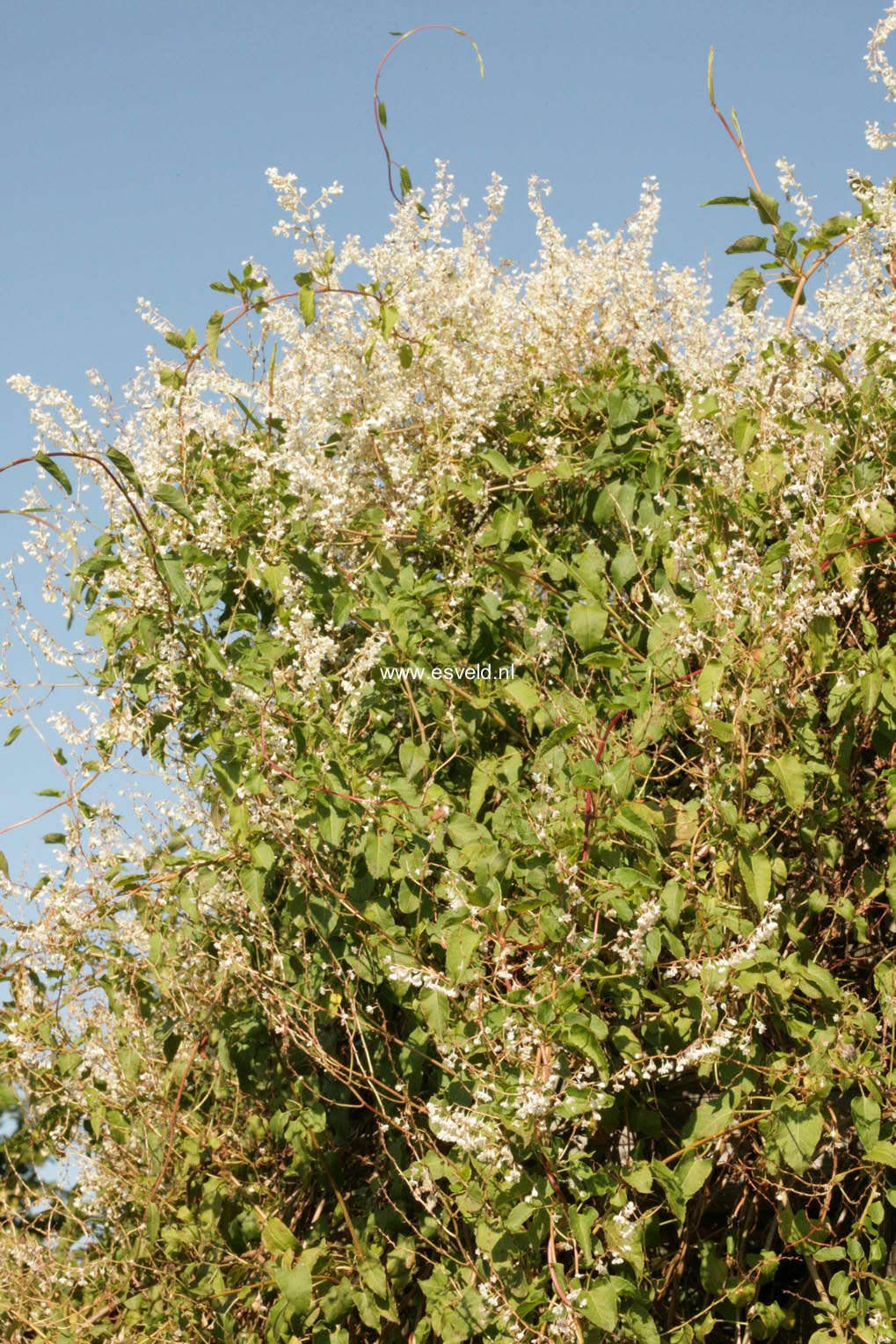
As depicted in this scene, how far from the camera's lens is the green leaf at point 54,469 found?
7.71 ft

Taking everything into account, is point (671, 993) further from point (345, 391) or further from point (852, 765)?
point (345, 391)

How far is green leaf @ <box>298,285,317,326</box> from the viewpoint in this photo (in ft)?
8.85

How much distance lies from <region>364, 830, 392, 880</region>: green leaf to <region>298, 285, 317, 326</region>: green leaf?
116 cm

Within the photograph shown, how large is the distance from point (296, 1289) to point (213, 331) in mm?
2065

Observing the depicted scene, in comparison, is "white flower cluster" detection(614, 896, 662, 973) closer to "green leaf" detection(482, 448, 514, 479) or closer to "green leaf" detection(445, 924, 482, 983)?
"green leaf" detection(445, 924, 482, 983)

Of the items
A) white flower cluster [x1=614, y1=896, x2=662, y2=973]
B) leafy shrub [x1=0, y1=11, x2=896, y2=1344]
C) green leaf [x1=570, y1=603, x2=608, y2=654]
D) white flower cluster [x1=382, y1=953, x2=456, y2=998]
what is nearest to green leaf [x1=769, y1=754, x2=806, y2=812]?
leafy shrub [x1=0, y1=11, x2=896, y2=1344]

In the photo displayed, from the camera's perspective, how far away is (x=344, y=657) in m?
2.85

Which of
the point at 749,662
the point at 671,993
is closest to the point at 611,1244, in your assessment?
the point at 671,993

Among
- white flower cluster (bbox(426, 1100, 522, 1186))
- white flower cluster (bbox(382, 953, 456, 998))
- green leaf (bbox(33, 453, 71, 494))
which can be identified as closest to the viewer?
white flower cluster (bbox(426, 1100, 522, 1186))

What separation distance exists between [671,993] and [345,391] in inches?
61.8

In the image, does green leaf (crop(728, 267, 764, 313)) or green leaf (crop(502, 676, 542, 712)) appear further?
green leaf (crop(728, 267, 764, 313))

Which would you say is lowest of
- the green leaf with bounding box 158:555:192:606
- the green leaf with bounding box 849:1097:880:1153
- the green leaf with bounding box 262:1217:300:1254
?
the green leaf with bounding box 849:1097:880:1153

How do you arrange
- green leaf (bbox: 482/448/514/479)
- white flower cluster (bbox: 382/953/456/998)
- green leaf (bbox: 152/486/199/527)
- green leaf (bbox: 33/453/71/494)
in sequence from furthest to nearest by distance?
green leaf (bbox: 482/448/514/479) < green leaf (bbox: 152/486/199/527) < green leaf (bbox: 33/453/71/494) < white flower cluster (bbox: 382/953/456/998)

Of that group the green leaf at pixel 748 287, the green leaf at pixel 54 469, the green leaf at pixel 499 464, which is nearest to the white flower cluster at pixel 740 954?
the green leaf at pixel 499 464
